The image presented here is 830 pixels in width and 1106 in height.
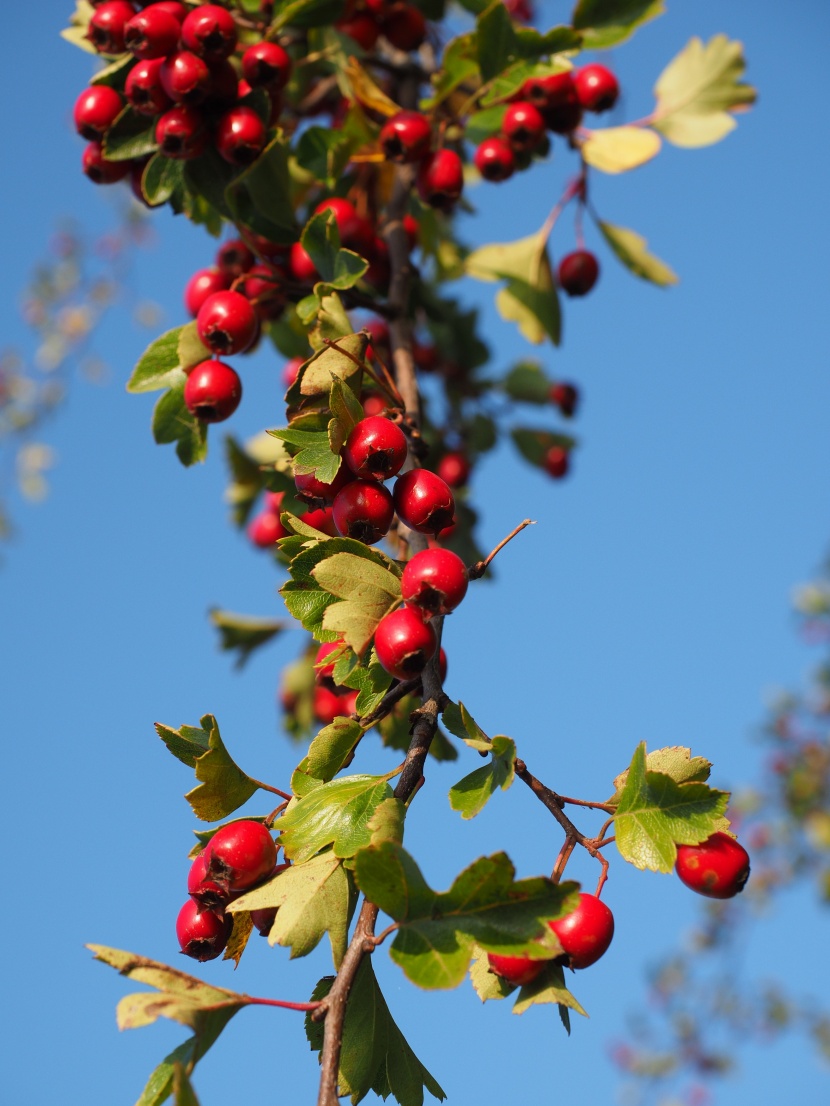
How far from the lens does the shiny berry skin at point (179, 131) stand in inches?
68.3

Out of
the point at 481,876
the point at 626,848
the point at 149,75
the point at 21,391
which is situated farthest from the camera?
the point at 21,391

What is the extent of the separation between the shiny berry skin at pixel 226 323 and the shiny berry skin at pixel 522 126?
0.75 m

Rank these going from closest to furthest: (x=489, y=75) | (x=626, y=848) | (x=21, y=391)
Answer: (x=626, y=848)
(x=489, y=75)
(x=21, y=391)

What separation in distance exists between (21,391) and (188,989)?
16.6ft

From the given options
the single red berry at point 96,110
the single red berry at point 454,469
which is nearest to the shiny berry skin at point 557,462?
the single red berry at point 454,469

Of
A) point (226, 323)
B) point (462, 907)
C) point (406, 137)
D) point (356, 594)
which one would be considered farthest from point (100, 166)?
point (462, 907)

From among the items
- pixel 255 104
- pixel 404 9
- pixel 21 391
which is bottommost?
pixel 255 104

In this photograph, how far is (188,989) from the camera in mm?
1090

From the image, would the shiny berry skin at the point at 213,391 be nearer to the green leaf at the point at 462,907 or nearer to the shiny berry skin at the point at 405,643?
the shiny berry skin at the point at 405,643

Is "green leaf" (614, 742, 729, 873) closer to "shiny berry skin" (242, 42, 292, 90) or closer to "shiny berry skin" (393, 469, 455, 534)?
"shiny berry skin" (393, 469, 455, 534)

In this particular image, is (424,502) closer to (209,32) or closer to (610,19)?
(209,32)

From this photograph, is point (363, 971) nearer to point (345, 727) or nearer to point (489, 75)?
point (345, 727)

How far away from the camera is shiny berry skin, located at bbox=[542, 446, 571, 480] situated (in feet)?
11.0

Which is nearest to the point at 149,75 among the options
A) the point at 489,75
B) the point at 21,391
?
the point at 489,75
